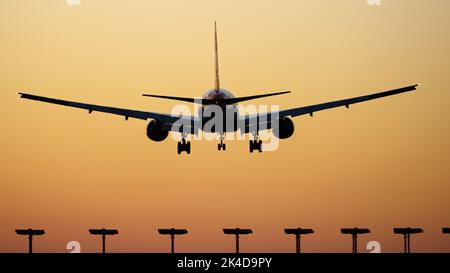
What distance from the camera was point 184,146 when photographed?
171 m

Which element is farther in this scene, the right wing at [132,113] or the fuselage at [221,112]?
the right wing at [132,113]

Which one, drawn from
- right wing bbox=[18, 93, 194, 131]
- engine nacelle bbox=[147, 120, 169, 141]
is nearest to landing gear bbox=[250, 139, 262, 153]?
right wing bbox=[18, 93, 194, 131]

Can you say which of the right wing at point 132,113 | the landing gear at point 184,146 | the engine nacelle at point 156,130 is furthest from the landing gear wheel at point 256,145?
the engine nacelle at point 156,130

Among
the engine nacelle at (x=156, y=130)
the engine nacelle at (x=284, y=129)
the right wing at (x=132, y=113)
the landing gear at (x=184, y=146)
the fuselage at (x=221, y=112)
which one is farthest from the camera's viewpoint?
the landing gear at (x=184, y=146)

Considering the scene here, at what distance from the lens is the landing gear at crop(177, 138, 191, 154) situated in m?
171

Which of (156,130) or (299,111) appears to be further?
(299,111)

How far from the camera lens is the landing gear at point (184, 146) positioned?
171 metres

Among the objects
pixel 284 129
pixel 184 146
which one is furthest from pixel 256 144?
pixel 184 146

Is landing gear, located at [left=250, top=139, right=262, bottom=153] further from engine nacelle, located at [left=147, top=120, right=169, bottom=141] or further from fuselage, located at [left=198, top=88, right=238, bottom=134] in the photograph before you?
engine nacelle, located at [left=147, top=120, right=169, bottom=141]

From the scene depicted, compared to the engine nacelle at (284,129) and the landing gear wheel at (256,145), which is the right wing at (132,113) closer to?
the landing gear wheel at (256,145)

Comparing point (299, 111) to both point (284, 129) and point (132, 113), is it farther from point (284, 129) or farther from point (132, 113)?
point (132, 113)

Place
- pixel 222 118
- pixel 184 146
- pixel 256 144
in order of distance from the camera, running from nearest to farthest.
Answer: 1. pixel 222 118
2. pixel 256 144
3. pixel 184 146

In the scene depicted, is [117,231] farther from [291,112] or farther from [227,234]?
[291,112]

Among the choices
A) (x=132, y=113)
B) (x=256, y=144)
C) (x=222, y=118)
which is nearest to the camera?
(x=222, y=118)
